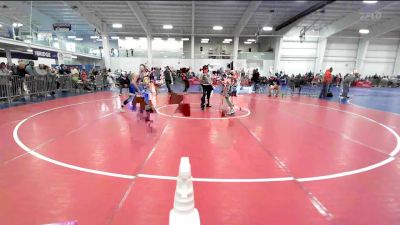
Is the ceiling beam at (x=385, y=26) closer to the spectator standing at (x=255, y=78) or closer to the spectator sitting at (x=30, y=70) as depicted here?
the spectator sitting at (x=30, y=70)

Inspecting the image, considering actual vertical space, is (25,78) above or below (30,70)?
below

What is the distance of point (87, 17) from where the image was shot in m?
1.61

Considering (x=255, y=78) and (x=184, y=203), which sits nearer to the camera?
(x=184, y=203)

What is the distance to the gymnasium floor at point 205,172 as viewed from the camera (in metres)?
3.29

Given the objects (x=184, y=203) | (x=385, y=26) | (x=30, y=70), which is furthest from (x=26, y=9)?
(x=30, y=70)

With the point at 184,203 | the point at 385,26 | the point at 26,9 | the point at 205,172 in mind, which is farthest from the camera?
the point at 205,172

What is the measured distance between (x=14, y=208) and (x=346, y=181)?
544 centimetres

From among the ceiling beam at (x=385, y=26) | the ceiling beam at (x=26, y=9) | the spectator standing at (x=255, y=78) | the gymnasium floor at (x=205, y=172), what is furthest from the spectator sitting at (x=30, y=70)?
the spectator standing at (x=255, y=78)

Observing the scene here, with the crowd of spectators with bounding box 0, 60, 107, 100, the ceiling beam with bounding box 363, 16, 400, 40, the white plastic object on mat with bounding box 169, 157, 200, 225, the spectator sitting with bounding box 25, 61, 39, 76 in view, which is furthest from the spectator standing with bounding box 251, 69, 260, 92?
the white plastic object on mat with bounding box 169, 157, 200, 225

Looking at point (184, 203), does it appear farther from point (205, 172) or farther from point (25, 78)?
point (25, 78)

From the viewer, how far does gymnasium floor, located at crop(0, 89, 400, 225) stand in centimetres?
329

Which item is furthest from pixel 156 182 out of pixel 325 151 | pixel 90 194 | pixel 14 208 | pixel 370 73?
pixel 370 73

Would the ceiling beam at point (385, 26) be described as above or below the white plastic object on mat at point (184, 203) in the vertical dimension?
above

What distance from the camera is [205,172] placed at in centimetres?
457
